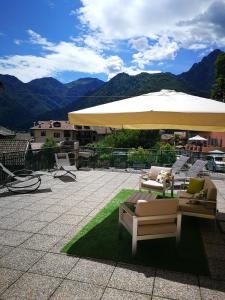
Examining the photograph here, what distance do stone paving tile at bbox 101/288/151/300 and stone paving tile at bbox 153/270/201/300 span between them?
7.2 inches

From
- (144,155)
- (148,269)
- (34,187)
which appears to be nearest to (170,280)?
(148,269)

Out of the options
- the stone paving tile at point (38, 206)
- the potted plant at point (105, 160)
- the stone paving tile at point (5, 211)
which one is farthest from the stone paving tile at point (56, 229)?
the potted plant at point (105, 160)

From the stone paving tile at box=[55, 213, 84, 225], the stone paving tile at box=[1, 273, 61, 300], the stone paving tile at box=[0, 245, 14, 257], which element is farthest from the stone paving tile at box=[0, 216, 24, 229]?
the stone paving tile at box=[1, 273, 61, 300]

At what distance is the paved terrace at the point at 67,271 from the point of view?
3.51 m

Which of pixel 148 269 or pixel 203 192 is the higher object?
pixel 203 192

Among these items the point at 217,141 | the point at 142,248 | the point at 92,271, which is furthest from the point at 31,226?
the point at 217,141

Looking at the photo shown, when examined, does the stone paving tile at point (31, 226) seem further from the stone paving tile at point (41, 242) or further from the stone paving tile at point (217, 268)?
the stone paving tile at point (217, 268)

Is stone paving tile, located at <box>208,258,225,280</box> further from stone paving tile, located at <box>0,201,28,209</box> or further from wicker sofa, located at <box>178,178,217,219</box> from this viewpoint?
stone paving tile, located at <box>0,201,28,209</box>

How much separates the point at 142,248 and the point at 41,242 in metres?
1.74

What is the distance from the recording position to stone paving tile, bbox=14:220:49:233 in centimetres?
543

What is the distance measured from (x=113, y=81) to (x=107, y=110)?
585 feet

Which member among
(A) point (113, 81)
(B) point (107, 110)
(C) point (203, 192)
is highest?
(A) point (113, 81)

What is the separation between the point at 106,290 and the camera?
356 centimetres

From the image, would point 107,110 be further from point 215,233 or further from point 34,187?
point 34,187
